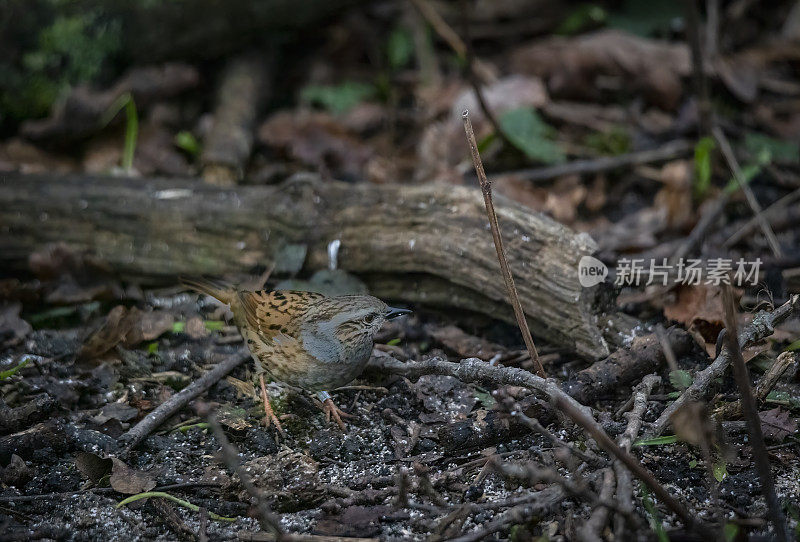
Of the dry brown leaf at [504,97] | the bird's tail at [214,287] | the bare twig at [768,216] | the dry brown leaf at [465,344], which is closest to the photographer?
the dry brown leaf at [465,344]

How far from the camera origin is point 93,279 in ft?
15.9

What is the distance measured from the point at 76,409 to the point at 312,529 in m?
1.52

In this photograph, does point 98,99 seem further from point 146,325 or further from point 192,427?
point 192,427

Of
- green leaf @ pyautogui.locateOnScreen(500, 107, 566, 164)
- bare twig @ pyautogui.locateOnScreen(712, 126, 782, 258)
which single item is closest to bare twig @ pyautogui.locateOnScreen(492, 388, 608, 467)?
bare twig @ pyautogui.locateOnScreen(712, 126, 782, 258)

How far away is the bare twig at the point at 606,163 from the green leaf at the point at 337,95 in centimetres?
168

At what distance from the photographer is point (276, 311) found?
151 inches

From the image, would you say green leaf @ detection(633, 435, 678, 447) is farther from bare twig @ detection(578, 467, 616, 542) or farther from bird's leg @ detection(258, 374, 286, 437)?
bird's leg @ detection(258, 374, 286, 437)

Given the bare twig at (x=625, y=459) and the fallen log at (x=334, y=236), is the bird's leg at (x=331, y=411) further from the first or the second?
the bare twig at (x=625, y=459)

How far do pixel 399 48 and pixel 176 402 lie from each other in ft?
14.9

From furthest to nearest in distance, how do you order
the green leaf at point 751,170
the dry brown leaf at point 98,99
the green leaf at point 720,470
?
the dry brown leaf at point 98,99 → the green leaf at point 751,170 → the green leaf at point 720,470

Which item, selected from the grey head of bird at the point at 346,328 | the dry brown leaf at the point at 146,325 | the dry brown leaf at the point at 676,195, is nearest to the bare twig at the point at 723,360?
the grey head of bird at the point at 346,328

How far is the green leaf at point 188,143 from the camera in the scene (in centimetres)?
602

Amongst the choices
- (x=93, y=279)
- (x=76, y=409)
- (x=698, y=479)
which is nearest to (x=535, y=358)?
(x=698, y=479)

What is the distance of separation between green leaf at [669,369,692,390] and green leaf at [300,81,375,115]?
13.1 feet
